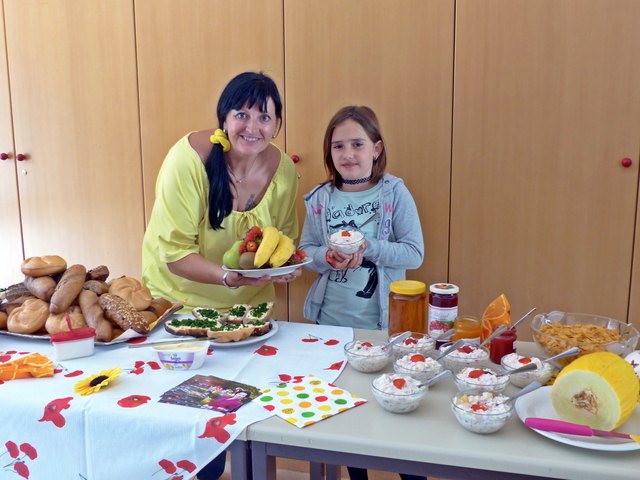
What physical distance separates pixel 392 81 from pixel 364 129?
51 centimetres

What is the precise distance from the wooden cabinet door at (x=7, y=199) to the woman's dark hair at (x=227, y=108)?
160 cm

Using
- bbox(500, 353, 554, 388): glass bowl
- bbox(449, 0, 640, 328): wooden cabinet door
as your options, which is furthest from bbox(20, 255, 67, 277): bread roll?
bbox(449, 0, 640, 328): wooden cabinet door

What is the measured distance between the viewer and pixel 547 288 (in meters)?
2.25

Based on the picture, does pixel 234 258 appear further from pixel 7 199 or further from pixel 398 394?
pixel 7 199

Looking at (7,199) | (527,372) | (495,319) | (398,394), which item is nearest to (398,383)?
(398,394)

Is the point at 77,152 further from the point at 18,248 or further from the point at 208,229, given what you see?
the point at 208,229

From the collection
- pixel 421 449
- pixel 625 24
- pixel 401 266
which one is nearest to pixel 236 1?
pixel 401 266

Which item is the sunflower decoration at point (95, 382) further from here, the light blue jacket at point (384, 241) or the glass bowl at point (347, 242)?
the light blue jacket at point (384, 241)

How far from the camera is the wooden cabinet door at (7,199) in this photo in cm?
280

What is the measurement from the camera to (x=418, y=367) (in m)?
1.15

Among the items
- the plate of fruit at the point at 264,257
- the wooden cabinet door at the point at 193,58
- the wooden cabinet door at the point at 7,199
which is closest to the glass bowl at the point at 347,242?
the plate of fruit at the point at 264,257

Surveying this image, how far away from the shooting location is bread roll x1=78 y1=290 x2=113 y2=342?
1396mm

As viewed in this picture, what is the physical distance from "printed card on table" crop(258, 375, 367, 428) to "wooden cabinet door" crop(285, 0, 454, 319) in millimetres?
1313

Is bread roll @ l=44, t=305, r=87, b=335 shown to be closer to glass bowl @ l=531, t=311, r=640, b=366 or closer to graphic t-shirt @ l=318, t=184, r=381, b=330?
graphic t-shirt @ l=318, t=184, r=381, b=330
